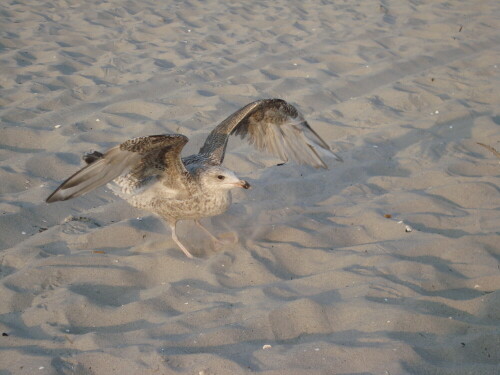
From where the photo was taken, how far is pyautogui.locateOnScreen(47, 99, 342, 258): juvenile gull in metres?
3.27

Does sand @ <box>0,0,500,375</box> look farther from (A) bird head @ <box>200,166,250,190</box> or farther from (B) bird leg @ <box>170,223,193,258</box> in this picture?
(A) bird head @ <box>200,166,250,190</box>

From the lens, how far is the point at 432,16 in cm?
871

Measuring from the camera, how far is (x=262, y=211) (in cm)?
440

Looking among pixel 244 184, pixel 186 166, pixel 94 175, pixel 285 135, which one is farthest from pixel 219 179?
pixel 285 135

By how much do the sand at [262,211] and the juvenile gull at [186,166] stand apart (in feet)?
0.97

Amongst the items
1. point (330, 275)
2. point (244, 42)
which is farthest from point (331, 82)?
point (330, 275)

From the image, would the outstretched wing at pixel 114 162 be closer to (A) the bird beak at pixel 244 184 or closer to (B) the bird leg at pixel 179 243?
(A) the bird beak at pixel 244 184

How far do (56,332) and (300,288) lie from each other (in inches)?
55.1

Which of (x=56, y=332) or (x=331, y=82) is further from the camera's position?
(x=331, y=82)

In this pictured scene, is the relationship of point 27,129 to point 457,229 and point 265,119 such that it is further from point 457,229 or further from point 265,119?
point 457,229

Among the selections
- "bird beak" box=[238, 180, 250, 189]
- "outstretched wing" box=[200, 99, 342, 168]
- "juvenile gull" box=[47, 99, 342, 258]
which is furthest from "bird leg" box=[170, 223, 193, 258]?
"outstretched wing" box=[200, 99, 342, 168]

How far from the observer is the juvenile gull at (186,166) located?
10.7ft

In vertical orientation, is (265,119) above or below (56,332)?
above

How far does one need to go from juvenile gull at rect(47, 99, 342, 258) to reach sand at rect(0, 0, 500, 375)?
0.97ft
